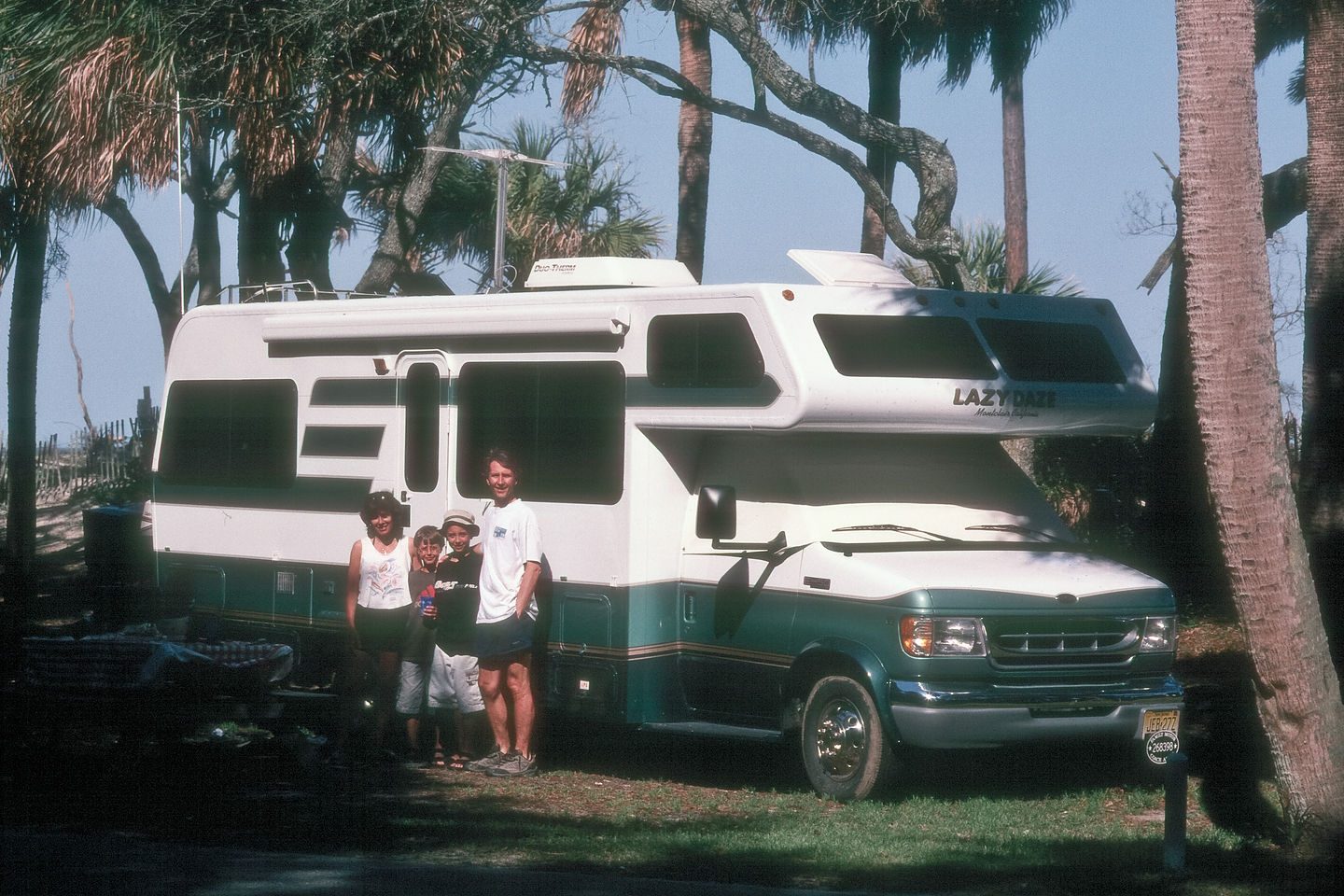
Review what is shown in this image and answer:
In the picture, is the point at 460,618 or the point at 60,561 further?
the point at 60,561

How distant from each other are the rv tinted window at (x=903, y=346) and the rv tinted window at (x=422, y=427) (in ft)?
9.60

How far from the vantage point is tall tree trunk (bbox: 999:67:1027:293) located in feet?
86.8

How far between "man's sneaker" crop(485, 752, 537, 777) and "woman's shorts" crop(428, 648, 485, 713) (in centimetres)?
55

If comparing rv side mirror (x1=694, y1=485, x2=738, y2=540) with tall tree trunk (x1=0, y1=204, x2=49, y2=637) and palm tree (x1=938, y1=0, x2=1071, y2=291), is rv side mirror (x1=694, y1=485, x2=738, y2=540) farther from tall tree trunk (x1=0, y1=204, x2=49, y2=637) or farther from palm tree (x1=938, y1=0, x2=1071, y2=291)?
tall tree trunk (x1=0, y1=204, x2=49, y2=637)

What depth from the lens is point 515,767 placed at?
11055 mm

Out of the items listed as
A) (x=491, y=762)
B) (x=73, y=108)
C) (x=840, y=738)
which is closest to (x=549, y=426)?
(x=491, y=762)

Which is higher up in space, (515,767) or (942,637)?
(942,637)

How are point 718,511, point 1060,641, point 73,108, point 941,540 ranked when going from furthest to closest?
point 73,108
point 941,540
point 718,511
point 1060,641

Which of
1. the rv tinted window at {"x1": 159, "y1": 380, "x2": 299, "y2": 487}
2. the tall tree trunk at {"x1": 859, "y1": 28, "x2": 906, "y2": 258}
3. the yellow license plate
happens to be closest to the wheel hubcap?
the yellow license plate

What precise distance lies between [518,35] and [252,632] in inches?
232

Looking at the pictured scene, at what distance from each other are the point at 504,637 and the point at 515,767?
784 millimetres

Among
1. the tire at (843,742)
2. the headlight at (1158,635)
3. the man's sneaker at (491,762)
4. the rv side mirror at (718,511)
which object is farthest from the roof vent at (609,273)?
the headlight at (1158,635)

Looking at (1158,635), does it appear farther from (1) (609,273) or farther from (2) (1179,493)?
(2) (1179,493)

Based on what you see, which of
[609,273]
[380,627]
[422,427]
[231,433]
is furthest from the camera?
[231,433]
